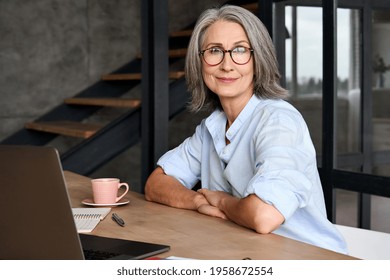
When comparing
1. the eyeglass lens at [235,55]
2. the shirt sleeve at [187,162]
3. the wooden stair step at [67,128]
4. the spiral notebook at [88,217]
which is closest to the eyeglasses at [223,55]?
the eyeglass lens at [235,55]

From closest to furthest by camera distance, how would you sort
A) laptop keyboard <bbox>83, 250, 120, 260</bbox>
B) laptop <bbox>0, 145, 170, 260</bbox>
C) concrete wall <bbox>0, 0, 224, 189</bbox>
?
laptop <bbox>0, 145, 170, 260</bbox> < laptop keyboard <bbox>83, 250, 120, 260</bbox> < concrete wall <bbox>0, 0, 224, 189</bbox>

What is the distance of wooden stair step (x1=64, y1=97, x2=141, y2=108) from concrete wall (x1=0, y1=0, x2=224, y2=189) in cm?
27

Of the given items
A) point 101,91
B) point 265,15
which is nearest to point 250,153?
point 265,15

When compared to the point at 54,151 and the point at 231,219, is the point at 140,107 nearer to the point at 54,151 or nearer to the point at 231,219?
the point at 231,219

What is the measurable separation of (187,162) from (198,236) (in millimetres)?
696

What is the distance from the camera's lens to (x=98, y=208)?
196 centimetres

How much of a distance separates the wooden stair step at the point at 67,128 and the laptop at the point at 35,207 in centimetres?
284

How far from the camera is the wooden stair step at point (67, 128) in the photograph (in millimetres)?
4012

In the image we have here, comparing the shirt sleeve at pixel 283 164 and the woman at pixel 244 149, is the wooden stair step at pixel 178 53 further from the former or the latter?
the shirt sleeve at pixel 283 164

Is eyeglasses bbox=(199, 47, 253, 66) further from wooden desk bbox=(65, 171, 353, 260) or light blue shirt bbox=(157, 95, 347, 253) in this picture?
wooden desk bbox=(65, 171, 353, 260)

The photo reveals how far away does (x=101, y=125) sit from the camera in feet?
15.5

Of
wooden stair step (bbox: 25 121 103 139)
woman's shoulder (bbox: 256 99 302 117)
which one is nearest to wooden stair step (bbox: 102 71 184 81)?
wooden stair step (bbox: 25 121 103 139)

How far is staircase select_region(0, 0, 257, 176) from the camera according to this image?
3.88 meters
